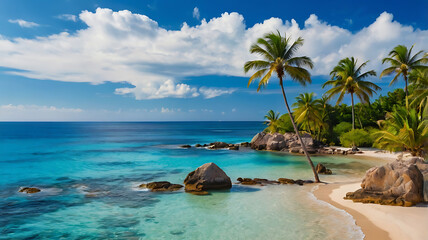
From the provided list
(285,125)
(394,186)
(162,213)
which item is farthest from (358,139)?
(162,213)

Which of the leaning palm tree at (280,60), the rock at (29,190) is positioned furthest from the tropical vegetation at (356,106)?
the rock at (29,190)

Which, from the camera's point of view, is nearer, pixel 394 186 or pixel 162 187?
pixel 394 186

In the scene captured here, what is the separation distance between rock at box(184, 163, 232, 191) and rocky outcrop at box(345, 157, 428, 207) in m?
6.67

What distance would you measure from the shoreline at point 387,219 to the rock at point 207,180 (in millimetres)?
5755

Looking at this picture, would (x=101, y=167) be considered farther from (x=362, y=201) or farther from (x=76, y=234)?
(x=362, y=201)

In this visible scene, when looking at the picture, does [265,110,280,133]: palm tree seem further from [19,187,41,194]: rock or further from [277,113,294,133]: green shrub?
[19,187,41,194]: rock

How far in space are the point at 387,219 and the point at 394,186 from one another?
251 cm

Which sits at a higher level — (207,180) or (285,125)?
(285,125)

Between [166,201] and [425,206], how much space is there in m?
11.1

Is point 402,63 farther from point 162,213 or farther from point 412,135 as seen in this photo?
point 162,213

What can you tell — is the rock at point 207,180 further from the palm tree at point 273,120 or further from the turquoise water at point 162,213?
the palm tree at point 273,120

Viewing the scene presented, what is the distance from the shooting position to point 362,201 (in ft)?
39.3

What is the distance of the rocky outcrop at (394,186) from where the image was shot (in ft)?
36.3

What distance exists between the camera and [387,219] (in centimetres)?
970
